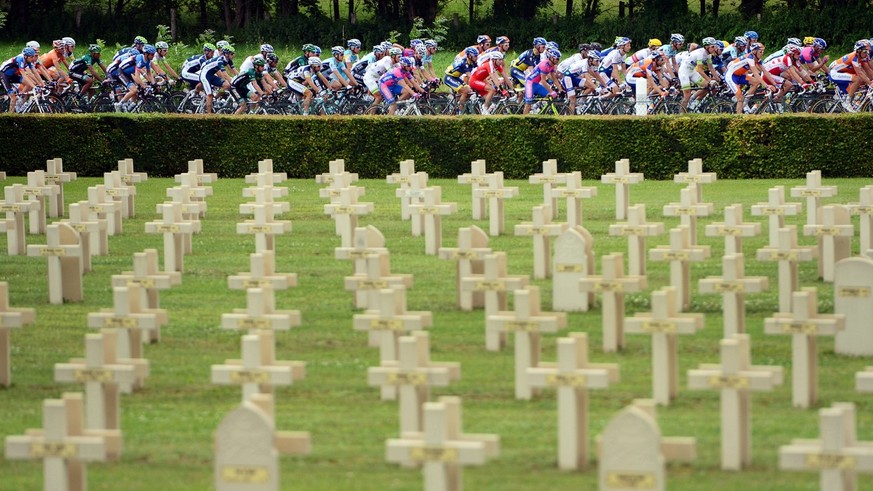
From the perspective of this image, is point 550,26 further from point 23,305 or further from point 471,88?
point 23,305

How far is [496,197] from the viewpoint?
18.4m

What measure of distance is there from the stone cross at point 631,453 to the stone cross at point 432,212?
1011 cm

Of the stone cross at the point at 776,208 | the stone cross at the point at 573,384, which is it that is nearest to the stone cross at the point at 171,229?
the stone cross at the point at 776,208

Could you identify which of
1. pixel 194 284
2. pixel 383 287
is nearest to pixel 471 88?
pixel 194 284

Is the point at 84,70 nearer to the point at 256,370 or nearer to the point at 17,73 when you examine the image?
the point at 17,73

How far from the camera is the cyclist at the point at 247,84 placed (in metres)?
30.5

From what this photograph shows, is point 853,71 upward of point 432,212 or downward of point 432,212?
upward

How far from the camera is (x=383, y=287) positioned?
1166 cm

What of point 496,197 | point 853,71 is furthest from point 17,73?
point 496,197

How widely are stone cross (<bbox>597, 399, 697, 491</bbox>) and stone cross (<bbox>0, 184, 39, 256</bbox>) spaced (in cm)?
1134

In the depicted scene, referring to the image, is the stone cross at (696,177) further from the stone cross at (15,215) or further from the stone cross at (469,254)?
the stone cross at (15,215)

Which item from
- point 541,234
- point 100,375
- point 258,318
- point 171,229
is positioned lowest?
point 100,375

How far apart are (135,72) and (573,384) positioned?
24.1m

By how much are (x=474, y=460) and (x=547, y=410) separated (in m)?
3.20
